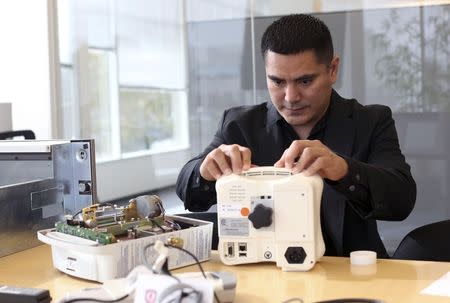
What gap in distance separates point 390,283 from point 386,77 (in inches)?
70.7

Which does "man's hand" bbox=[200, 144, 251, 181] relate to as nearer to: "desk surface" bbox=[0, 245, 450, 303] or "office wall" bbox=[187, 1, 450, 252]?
"desk surface" bbox=[0, 245, 450, 303]

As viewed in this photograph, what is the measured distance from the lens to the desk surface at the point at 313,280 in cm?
138

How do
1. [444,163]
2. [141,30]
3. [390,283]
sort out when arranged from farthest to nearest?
[141,30], [444,163], [390,283]

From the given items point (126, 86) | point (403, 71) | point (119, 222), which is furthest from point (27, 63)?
point (119, 222)

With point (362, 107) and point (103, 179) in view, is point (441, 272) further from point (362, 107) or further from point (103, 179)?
point (103, 179)

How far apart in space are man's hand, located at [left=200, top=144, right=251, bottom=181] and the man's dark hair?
0.43 metres

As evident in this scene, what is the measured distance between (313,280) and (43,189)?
0.83 m

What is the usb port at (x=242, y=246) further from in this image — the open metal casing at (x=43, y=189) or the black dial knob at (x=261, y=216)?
the open metal casing at (x=43, y=189)

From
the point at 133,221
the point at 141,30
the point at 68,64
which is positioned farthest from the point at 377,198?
the point at 68,64

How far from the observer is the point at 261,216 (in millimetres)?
1545

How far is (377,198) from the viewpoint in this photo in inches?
71.4

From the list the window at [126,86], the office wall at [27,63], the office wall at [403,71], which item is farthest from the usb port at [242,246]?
the office wall at [27,63]

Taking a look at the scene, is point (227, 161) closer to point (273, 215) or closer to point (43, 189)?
point (273, 215)

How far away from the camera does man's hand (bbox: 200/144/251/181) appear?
1.61 meters
